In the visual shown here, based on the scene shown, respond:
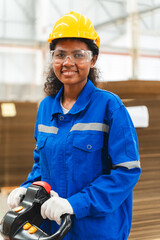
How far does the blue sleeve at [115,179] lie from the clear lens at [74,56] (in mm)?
249

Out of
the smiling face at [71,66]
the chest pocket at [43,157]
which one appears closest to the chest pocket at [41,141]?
the chest pocket at [43,157]

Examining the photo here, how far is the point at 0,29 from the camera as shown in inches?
444

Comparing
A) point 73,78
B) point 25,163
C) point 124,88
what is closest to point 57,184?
point 73,78

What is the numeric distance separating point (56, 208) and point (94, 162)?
24 centimetres

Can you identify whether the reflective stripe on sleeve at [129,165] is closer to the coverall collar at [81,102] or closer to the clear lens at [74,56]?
the coverall collar at [81,102]

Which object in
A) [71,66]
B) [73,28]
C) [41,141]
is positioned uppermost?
[73,28]

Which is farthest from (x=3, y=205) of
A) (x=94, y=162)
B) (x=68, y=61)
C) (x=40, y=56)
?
(x=40, y=56)

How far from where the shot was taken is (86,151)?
1.28 metres

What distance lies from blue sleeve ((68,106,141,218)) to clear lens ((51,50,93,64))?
0.25 meters

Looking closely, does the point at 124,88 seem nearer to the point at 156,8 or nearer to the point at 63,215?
the point at 63,215

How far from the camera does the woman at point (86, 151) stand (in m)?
1.24

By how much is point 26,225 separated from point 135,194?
38.7 inches

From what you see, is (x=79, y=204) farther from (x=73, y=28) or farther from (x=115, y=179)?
(x=73, y=28)

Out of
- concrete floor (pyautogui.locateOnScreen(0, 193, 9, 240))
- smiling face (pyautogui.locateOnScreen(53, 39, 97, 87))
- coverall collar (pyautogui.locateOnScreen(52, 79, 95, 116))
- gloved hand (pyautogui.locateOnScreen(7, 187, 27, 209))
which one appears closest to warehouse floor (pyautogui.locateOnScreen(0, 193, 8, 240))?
concrete floor (pyautogui.locateOnScreen(0, 193, 9, 240))
